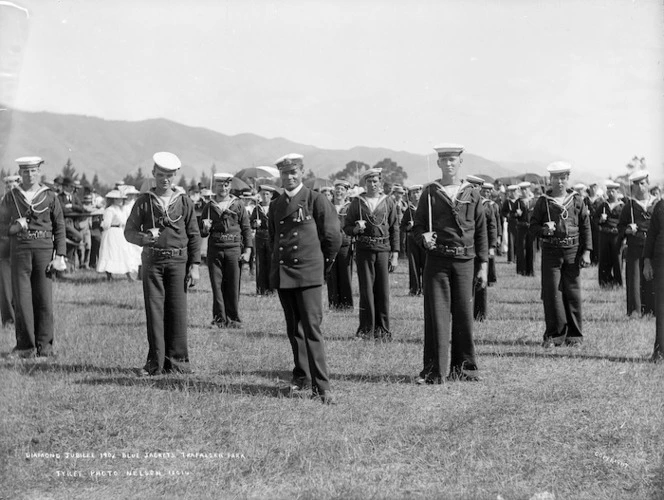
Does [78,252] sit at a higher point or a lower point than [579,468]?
higher

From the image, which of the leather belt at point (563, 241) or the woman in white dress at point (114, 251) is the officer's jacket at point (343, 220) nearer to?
the leather belt at point (563, 241)

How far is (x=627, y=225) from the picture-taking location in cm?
1348

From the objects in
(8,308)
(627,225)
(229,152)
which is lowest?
(8,308)

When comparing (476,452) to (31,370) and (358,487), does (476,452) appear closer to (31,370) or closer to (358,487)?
(358,487)

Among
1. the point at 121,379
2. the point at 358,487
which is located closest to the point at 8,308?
the point at 121,379

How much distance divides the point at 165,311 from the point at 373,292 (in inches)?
152

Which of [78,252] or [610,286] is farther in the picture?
[78,252]

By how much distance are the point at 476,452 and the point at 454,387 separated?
7.40 ft

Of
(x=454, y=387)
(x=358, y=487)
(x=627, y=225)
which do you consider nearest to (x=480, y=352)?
(x=454, y=387)

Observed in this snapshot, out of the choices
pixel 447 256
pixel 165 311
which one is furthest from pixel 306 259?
pixel 165 311

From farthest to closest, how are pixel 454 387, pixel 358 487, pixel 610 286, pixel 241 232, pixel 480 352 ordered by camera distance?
1. pixel 610 286
2. pixel 241 232
3. pixel 480 352
4. pixel 454 387
5. pixel 358 487

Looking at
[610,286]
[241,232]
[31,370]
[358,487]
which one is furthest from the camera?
[610,286]

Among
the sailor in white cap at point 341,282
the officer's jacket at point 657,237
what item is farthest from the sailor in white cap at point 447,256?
the sailor in white cap at point 341,282

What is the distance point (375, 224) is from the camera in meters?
12.7
